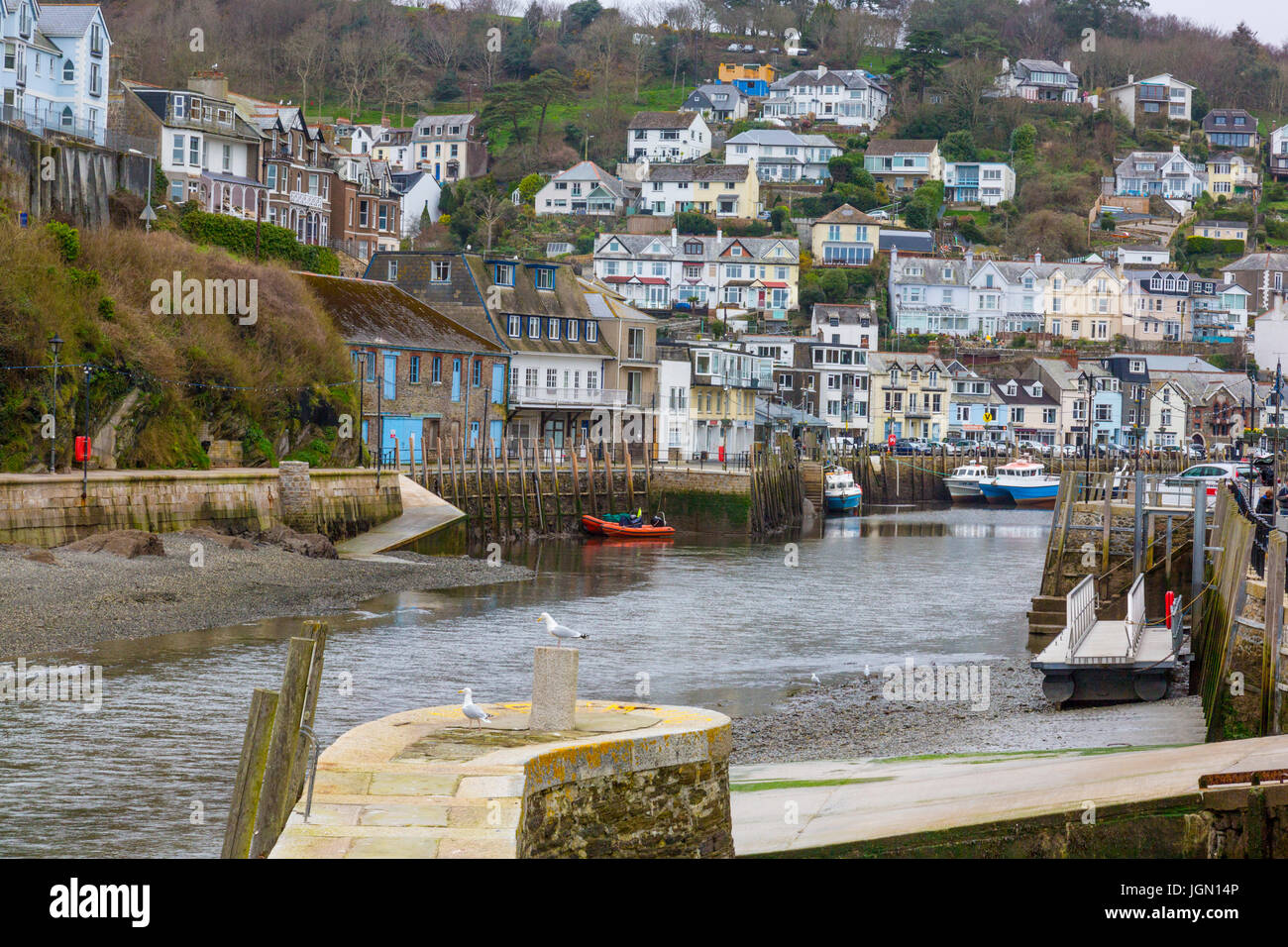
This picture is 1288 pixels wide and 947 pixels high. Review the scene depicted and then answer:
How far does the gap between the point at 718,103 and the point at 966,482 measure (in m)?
102

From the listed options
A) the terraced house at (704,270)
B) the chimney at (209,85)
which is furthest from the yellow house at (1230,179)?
the chimney at (209,85)

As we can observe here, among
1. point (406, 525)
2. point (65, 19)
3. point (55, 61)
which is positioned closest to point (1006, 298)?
point (65, 19)

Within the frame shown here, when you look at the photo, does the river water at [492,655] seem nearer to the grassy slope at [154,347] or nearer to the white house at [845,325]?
the grassy slope at [154,347]

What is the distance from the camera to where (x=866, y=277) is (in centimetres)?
13525

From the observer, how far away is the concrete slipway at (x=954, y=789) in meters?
12.3

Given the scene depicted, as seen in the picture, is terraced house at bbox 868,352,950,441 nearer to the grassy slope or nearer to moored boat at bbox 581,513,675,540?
moored boat at bbox 581,513,675,540

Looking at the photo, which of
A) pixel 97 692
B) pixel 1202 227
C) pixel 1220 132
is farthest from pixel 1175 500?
pixel 1220 132

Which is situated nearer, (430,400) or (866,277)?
(430,400)

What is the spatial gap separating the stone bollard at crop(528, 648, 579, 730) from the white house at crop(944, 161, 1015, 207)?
157m

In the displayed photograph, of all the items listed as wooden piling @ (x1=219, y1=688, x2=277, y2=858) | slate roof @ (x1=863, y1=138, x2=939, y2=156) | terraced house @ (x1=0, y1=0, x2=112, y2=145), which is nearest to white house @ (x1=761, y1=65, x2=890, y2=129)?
slate roof @ (x1=863, y1=138, x2=939, y2=156)

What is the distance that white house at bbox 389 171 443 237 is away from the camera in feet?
454

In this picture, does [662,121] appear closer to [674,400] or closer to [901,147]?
[901,147]
